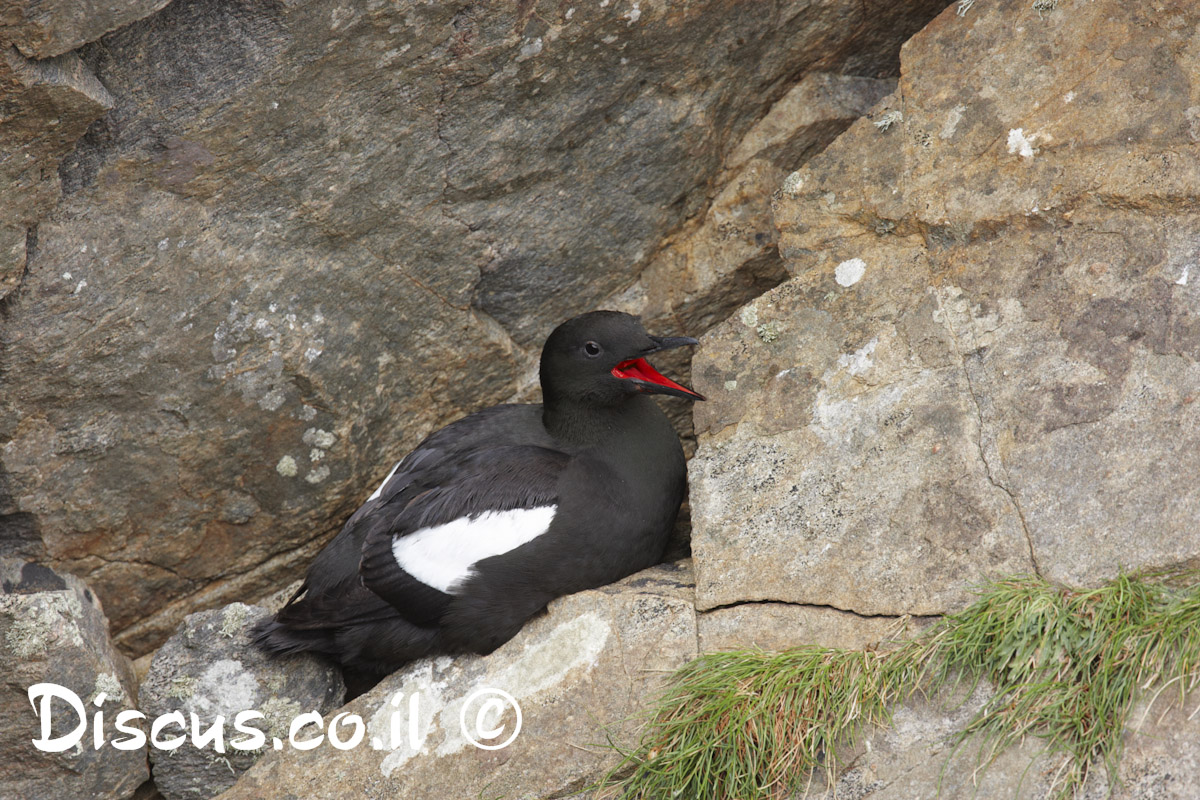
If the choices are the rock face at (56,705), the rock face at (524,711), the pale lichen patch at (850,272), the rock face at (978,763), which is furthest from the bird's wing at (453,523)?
the rock face at (978,763)

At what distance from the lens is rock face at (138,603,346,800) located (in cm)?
433

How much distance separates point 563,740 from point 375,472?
171 centimetres

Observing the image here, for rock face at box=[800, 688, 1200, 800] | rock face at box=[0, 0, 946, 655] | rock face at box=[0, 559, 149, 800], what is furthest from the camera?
rock face at box=[0, 559, 149, 800]

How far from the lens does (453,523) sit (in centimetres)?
435

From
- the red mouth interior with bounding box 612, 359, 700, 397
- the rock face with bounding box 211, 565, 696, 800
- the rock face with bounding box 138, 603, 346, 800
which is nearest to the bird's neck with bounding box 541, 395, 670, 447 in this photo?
the red mouth interior with bounding box 612, 359, 700, 397

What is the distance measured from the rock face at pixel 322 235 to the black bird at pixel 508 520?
1.47 feet

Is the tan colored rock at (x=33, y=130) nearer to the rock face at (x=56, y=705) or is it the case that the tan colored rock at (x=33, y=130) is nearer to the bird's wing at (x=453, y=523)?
the rock face at (x=56, y=705)

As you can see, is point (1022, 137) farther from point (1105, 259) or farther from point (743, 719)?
point (743, 719)

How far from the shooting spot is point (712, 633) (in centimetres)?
390

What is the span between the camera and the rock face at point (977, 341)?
146 inches

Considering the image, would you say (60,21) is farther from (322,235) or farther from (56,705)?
(56,705)

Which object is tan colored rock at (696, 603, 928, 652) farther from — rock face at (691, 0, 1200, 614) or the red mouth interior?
the red mouth interior

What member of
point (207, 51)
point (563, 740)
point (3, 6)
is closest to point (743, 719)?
point (563, 740)

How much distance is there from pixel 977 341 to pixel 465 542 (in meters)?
2.05
